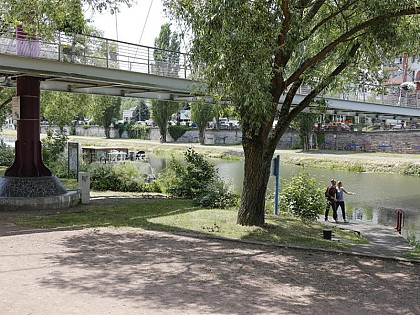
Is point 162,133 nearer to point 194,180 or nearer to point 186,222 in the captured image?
point 194,180

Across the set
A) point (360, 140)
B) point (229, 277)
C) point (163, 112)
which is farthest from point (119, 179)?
point (163, 112)

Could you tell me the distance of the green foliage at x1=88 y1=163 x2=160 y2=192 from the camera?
70.0 feet

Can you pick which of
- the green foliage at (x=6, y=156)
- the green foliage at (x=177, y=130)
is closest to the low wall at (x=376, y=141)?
the green foliage at (x=177, y=130)

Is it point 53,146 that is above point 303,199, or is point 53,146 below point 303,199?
above

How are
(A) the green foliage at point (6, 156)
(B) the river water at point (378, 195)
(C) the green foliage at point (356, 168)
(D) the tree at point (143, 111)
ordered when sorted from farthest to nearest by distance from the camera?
(D) the tree at point (143, 111), (C) the green foliage at point (356, 168), (A) the green foliage at point (6, 156), (B) the river water at point (378, 195)

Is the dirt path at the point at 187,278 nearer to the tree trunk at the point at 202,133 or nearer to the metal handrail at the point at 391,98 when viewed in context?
the metal handrail at the point at 391,98

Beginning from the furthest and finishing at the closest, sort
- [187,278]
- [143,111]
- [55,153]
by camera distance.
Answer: [143,111]
[55,153]
[187,278]

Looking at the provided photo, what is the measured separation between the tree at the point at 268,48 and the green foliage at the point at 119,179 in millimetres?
9171

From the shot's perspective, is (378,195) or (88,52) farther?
(378,195)

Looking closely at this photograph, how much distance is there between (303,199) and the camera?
17.4 meters

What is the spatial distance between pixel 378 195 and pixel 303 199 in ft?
39.6

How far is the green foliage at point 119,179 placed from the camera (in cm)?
2133

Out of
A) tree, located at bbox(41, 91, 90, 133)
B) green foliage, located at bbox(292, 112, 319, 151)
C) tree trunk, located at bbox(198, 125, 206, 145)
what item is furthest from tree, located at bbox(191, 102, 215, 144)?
tree, located at bbox(41, 91, 90, 133)

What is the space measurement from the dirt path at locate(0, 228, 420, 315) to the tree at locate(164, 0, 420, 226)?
2759 mm
